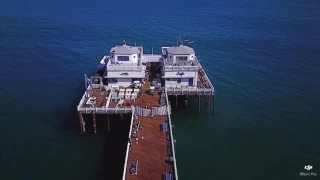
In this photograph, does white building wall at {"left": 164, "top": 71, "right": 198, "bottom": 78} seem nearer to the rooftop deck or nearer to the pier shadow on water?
the pier shadow on water

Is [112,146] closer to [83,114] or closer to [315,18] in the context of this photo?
[83,114]

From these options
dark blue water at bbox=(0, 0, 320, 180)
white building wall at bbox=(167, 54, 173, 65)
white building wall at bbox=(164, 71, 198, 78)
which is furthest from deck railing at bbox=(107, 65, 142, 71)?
dark blue water at bbox=(0, 0, 320, 180)

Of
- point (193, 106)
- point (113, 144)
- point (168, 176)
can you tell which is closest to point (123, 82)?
point (193, 106)

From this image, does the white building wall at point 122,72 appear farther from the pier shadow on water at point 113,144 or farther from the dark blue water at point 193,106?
the dark blue water at point 193,106

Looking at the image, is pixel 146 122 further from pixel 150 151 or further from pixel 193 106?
pixel 193 106

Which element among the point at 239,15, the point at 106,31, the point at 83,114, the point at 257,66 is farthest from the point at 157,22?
the point at 83,114

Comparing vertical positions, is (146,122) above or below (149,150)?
above
